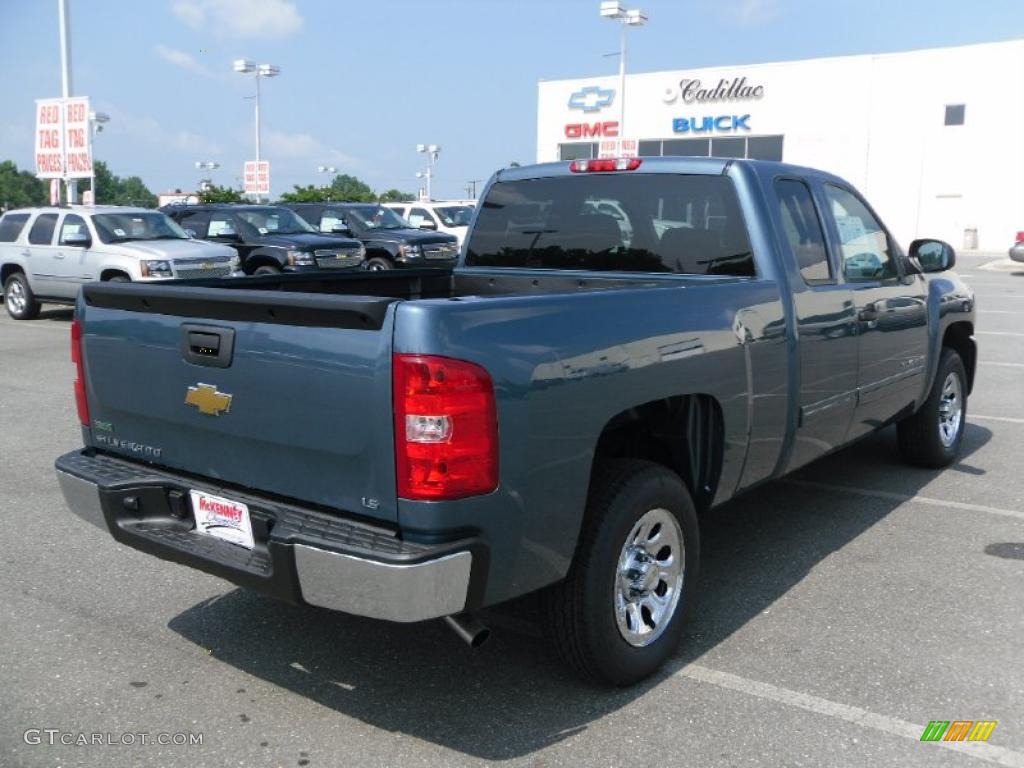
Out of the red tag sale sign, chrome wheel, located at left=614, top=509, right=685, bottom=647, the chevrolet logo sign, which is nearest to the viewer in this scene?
chrome wheel, located at left=614, top=509, right=685, bottom=647

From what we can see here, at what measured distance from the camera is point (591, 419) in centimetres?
325

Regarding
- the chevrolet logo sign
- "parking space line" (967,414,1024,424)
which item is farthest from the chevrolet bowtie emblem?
the chevrolet logo sign

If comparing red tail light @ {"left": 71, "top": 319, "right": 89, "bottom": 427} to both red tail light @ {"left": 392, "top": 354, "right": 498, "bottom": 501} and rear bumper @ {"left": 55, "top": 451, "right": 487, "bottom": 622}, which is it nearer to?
rear bumper @ {"left": 55, "top": 451, "right": 487, "bottom": 622}

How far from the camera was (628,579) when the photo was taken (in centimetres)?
364

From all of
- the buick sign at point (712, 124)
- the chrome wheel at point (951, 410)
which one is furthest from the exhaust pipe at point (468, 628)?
the buick sign at point (712, 124)

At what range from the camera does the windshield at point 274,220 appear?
18.2 m

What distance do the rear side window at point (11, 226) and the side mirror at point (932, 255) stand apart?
14707 mm

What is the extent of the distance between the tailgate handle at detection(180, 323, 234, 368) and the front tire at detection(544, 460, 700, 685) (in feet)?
4.32

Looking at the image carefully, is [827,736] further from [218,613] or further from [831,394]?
[218,613]

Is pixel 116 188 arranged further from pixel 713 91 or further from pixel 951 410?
pixel 951 410

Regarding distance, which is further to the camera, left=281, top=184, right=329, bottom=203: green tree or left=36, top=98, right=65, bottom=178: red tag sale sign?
left=281, top=184, right=329, bottom=203: green tree

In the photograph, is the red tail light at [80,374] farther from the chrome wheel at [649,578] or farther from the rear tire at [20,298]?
the rear tire at [20,298]

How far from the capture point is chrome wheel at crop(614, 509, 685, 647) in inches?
141

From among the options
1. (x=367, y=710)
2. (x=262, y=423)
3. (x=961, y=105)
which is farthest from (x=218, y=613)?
(x=961, y=105)
